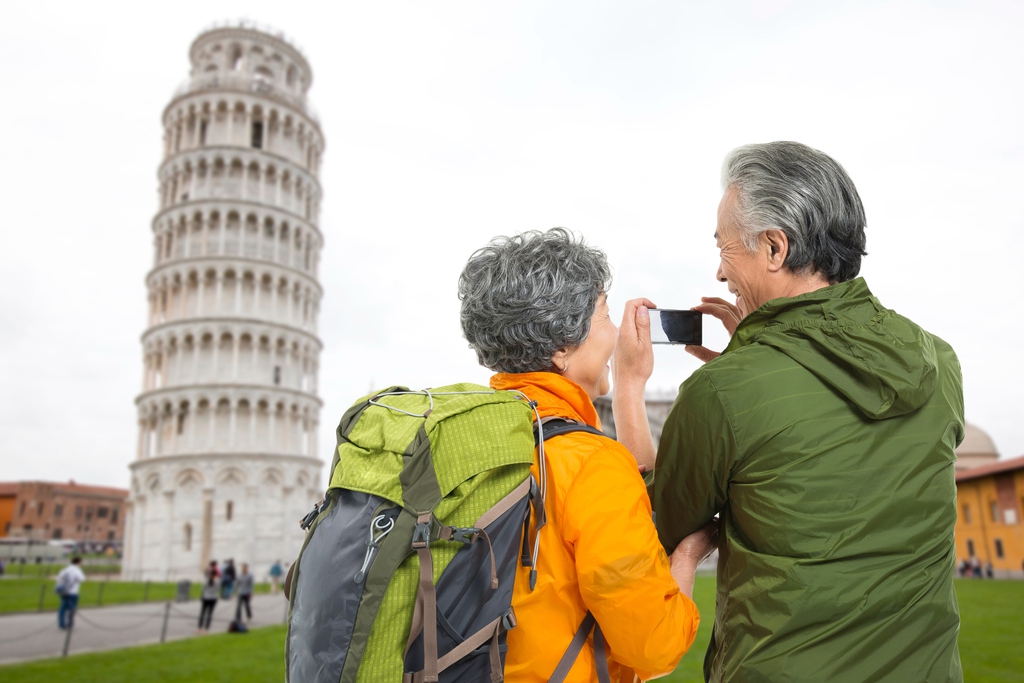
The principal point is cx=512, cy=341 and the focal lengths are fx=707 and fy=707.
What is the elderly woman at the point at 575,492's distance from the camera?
1695 mm

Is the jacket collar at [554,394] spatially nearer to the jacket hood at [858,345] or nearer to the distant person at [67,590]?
the jacket hood at [858,345]

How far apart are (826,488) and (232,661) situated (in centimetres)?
1263

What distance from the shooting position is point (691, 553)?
1.93 meters

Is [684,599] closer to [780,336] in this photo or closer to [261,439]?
[780,336]

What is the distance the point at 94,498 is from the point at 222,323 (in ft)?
173

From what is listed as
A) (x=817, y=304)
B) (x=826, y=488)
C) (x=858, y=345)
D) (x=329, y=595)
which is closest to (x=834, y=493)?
(x=826, y=488)

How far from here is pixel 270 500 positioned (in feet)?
146

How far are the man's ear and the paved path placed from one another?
47.5 feet

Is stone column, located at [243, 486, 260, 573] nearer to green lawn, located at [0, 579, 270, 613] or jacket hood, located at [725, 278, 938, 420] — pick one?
green lawn, located at [0, 579, 270, 613]

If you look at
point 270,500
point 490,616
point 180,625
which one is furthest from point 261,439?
point 490,616

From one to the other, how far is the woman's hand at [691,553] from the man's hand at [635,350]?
49 centimetres

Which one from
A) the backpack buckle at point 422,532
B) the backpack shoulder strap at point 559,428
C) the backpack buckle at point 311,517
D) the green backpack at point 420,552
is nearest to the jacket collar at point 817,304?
the backpack shoulder strap at point 559,428

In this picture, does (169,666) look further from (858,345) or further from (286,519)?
(286,519)

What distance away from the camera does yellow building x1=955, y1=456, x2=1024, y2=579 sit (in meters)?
41.1
